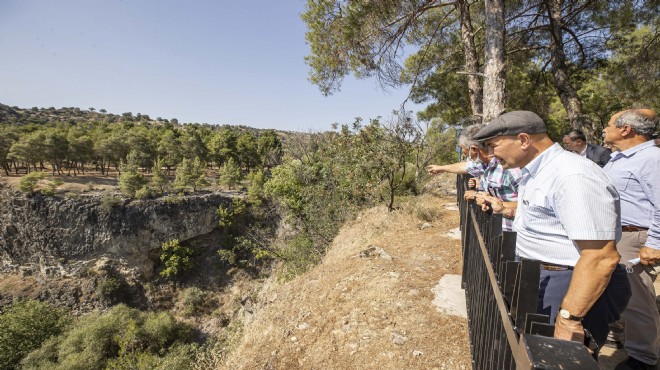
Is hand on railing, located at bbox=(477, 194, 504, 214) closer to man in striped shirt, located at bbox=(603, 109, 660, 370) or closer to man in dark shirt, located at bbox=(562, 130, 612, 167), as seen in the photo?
man in striped shirt, located at bbox=(603, 109, 660, 370)

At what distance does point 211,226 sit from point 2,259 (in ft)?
61.2

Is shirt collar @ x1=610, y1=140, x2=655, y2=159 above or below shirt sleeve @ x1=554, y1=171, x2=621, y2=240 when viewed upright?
above

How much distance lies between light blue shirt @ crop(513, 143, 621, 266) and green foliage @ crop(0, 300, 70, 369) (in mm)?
28039

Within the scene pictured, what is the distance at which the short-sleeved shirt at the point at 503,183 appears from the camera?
2396mm

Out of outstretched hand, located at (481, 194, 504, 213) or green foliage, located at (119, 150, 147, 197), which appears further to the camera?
green foliage, located at (119, 150, 147, 197)

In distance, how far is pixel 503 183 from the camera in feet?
8.09

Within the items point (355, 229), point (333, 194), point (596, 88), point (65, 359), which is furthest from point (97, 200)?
point (596, 88)

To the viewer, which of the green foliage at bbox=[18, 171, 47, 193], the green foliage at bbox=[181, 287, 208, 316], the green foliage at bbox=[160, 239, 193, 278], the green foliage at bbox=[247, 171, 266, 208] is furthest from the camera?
the green foliage at bbox=[247, 171, 266, 208]

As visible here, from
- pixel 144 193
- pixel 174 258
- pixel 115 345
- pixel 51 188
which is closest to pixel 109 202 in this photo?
pixel 144 193

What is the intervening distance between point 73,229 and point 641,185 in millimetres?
35624

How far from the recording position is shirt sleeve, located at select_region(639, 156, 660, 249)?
6.27 feet

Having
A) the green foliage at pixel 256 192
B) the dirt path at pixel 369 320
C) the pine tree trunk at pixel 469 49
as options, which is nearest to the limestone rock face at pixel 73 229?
the green foliage at pixel 256 192

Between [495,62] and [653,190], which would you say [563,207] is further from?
[495,62]

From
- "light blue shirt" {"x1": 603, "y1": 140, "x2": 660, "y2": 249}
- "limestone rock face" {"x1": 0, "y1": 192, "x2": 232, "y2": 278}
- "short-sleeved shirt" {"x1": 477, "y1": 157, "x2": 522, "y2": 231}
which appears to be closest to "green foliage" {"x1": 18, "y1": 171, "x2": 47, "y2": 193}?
"limestone rock face" {"x1": 0, "y1": 192, "x2": 232, "y2": 278}
